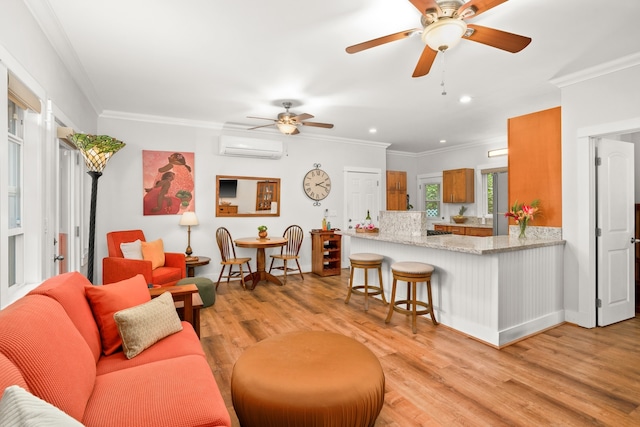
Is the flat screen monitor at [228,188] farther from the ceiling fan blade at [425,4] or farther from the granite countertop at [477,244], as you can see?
the ceiling fan blade at [425,4]

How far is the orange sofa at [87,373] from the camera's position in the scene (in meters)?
1.09

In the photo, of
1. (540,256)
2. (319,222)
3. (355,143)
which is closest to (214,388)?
(540,256)

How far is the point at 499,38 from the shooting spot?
213 cm

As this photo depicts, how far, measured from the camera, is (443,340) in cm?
307

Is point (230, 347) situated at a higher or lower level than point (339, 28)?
lower

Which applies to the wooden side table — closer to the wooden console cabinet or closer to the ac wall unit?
the ac wall unit

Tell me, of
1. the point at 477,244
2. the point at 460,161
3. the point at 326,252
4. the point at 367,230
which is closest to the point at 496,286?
the point at 477,244

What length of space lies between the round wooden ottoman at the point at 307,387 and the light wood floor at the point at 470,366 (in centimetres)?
43

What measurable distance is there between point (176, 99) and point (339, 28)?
255 centimetres

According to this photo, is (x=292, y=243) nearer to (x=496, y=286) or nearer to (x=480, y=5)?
(x=496, y=286)

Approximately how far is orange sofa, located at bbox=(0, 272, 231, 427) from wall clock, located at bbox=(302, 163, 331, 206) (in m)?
4.61

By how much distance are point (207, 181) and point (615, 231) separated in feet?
17.5

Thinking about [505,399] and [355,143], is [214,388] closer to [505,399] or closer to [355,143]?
[505,399]

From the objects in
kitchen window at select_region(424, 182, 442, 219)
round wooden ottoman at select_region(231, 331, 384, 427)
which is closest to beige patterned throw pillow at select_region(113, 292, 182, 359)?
round wooden ottoman at select_region(231, 331, 384, 427)
